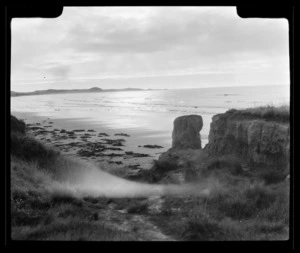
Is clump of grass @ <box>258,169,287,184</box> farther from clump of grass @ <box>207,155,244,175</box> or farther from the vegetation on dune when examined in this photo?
clump of grass @ <box>207,155,244,175</box>

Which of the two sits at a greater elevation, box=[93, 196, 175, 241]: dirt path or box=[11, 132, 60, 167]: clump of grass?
box=[11, 132, 60, 167]: clump of grass

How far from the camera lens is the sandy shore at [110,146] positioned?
9.78 metres

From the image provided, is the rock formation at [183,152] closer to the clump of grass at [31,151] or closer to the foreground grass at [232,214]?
the foreground grass at [232,214]

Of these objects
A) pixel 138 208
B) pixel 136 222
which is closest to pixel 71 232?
pixel 136 222

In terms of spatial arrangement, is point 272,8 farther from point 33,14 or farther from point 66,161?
point 66,161

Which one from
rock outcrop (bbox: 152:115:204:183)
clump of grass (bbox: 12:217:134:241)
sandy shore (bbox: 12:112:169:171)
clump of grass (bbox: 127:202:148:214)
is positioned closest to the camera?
clump of grass (bbox: 12:217:134:241)

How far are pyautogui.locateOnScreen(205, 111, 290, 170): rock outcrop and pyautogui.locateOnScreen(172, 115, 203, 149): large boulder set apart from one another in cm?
84

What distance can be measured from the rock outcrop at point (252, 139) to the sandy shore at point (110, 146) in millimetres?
2145

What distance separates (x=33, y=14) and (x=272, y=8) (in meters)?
1.76

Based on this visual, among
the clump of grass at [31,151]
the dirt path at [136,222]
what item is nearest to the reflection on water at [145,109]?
the clump of grass at [31,151]

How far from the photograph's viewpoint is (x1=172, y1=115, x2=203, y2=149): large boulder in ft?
35.3

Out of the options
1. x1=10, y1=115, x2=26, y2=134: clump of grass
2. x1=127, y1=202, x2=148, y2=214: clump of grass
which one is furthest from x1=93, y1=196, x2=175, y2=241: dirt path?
x1=10, y1=115, x2=26, y2=134: clump of grass

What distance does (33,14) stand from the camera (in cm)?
235

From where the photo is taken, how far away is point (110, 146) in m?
12.1
